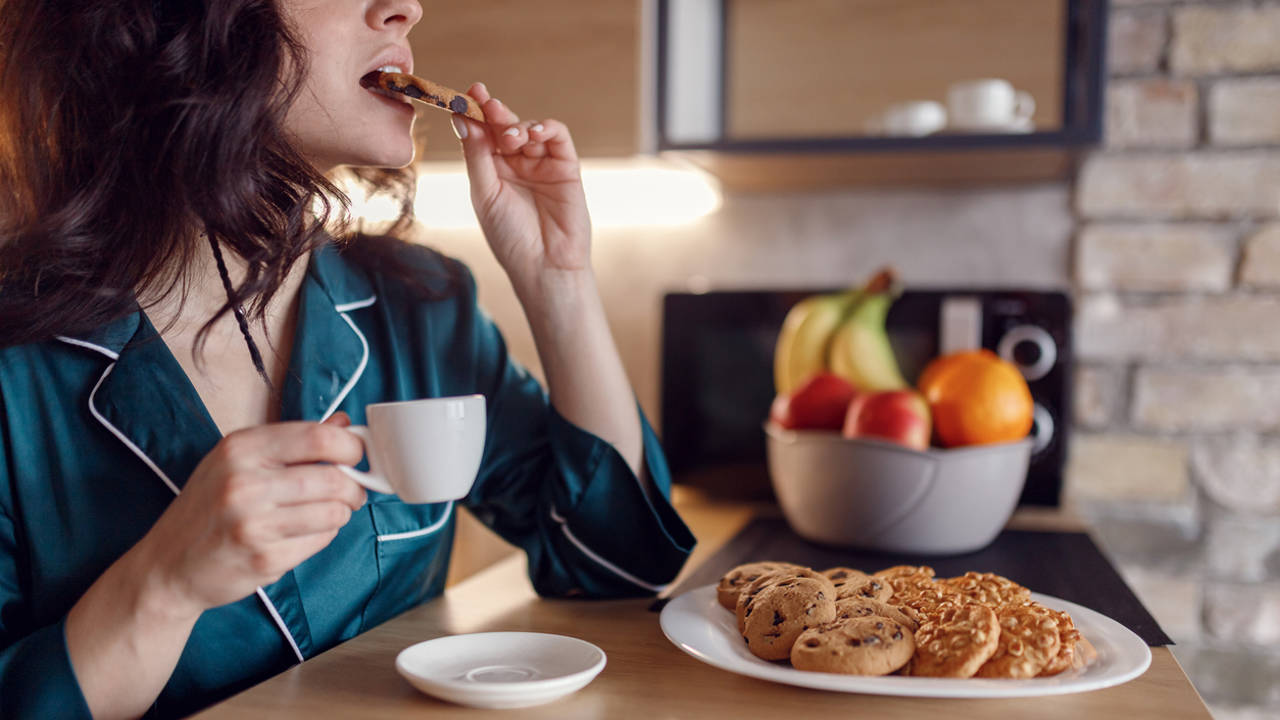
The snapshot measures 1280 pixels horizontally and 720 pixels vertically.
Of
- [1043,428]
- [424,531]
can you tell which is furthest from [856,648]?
[1043,428]

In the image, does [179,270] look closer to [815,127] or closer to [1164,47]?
[815,127]

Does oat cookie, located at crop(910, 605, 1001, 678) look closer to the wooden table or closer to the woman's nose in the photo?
the wooden table

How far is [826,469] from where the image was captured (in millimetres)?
1073

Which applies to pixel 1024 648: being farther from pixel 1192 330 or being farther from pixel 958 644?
pixel 1192 330

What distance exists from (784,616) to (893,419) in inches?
17.5

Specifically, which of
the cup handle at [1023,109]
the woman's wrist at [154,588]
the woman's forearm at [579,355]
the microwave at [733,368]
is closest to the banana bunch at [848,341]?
the microwave at [733,368]

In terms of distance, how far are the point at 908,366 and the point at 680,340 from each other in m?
0.34

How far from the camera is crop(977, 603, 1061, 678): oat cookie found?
0.61 m

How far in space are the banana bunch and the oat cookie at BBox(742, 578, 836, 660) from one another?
1.93ft

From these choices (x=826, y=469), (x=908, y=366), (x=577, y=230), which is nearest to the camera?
(x=577, y=230)

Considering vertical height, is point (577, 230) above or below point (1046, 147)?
below

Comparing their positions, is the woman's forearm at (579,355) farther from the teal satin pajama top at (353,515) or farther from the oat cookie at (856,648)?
the oat cookie at (856,648)

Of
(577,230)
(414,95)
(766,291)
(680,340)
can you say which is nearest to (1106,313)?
(766,291)

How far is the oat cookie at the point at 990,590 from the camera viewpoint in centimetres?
72
